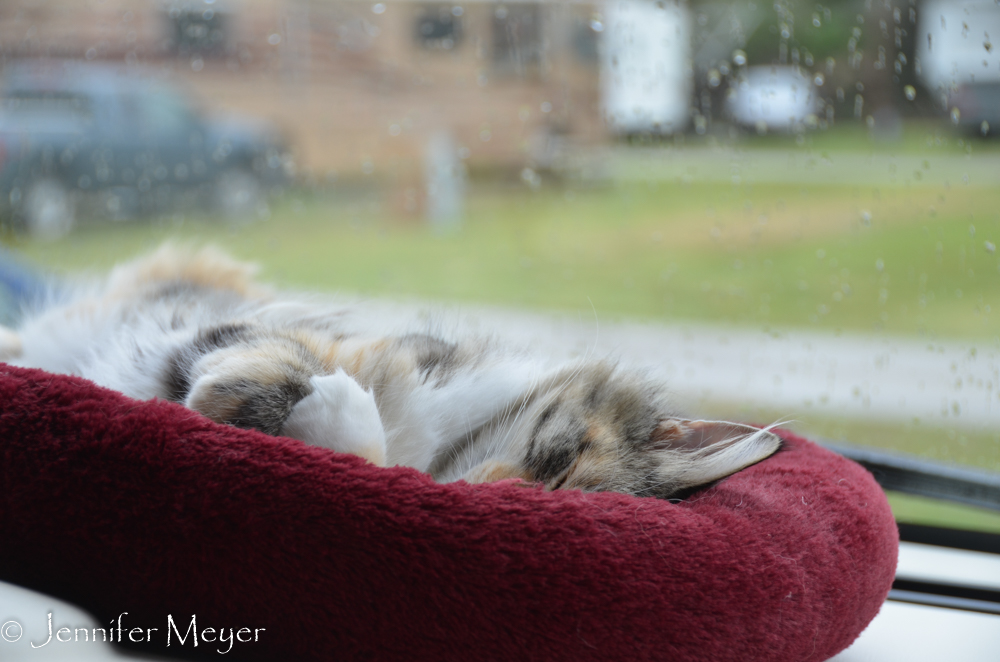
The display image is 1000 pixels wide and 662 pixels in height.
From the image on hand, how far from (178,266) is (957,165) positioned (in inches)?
59.1

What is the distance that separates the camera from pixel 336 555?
2.37 feet

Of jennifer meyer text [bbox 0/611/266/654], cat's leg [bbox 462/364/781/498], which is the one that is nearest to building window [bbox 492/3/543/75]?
cat's leg [bbox 462/364/781/498]

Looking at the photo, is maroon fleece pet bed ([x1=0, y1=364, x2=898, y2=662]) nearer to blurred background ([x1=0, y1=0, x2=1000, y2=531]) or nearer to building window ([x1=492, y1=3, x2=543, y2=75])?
blurred background ([x1=0, y1=0, x2=1000, y2=531])

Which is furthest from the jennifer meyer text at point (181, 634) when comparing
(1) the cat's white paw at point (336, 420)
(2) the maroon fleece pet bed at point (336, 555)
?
(1) the cat's white paw at point (336, 420)

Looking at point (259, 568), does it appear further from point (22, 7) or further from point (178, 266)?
point (22, 7)

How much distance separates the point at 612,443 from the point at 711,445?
0.15m

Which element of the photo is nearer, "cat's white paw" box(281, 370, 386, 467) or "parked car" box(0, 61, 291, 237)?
"cat's white paw" box(281, 370, 386, 467)

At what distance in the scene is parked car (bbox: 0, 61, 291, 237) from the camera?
7.50ft

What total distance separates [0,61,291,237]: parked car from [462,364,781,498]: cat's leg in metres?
1.72

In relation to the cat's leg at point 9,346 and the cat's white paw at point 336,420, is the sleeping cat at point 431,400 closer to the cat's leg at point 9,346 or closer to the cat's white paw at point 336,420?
the cat's white paw at point 336,420

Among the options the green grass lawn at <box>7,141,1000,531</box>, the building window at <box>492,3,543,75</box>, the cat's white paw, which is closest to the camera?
the cat's white paw

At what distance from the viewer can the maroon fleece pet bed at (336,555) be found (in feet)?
2.37

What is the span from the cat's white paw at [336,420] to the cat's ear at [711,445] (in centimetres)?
38

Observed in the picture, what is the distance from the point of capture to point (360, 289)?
2.64 m
